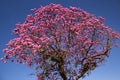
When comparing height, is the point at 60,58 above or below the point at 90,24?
below

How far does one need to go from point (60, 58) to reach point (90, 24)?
3009mm

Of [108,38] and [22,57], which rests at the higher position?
[108,38]

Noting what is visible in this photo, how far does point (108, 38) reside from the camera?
22.7 metres

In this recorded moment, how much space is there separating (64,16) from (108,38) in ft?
12.3

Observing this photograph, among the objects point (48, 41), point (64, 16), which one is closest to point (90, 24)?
point (64, 16)

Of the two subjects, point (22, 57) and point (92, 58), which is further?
point (92, 58)

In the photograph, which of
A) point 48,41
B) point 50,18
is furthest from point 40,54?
point 50,18

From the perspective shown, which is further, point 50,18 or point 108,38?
point 108,38

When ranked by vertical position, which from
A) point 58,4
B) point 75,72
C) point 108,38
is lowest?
point 75,72

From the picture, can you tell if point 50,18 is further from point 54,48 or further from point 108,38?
point 108,38

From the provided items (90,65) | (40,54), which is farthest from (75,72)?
(40,54)

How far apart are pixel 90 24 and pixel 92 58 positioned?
2469 mm

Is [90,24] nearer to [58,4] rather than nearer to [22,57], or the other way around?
[58,4]

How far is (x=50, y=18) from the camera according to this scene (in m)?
21.3
